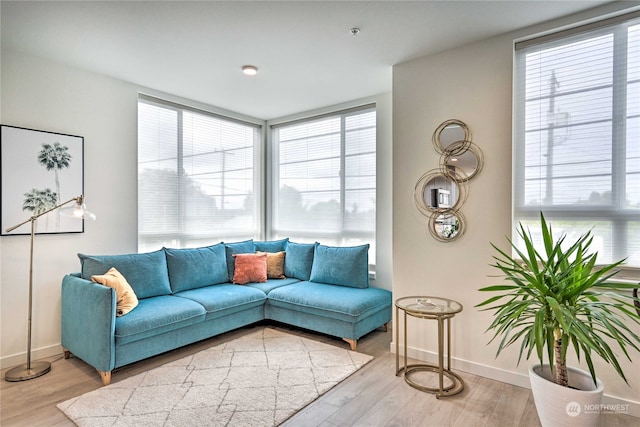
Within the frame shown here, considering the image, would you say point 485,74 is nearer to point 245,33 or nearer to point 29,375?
point 245,33

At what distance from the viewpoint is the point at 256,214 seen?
5.31 metres

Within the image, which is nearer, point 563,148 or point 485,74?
point 563,148

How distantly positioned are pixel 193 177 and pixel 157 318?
6.86ft

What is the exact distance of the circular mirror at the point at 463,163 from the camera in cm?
285

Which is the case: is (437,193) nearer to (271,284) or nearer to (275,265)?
(271,284)

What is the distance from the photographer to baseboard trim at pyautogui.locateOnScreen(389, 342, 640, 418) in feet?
7.51

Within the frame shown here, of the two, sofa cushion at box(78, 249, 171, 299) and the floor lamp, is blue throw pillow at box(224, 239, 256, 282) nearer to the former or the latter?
sofa cushion at box(78, 249, 171, 299)

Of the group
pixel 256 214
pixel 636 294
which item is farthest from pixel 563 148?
pixel 256 214

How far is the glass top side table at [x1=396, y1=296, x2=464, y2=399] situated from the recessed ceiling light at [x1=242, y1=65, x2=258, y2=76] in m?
2.52

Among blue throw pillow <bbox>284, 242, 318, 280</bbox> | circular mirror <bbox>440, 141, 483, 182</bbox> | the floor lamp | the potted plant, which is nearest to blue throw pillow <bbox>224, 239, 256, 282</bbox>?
blue throw pillow <bbox>284, 242, 318, 280</bbox>

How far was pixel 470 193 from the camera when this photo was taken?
2889 mm

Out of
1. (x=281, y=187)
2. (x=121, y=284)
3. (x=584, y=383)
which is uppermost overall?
(x=281, y=187)

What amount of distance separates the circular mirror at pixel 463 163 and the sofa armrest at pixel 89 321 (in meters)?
2.85

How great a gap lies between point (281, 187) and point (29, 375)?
3.45 metres
